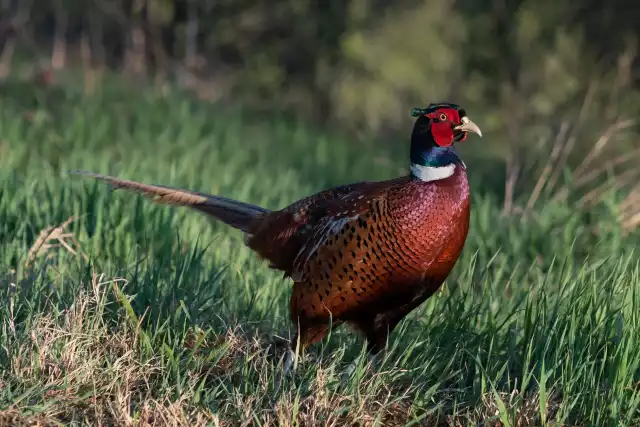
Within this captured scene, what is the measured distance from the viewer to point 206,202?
3.62 meters

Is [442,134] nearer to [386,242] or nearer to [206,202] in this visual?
[386,242]

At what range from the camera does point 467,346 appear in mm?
3146

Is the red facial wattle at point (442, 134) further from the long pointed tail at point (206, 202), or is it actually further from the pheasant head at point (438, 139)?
the long pointed tail at point (206, 202)

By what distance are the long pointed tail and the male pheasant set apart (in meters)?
0.42

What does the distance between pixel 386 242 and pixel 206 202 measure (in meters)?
1.01

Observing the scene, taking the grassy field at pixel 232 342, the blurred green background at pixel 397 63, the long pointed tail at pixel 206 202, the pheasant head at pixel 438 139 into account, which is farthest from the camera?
the blurred green background at pixel 397 63

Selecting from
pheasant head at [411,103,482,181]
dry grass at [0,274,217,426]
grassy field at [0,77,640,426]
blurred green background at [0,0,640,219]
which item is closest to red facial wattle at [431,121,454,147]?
pheasant head at [411,103,482,181]

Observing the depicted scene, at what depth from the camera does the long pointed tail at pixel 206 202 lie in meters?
3.59

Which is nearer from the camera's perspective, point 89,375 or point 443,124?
point 89,375

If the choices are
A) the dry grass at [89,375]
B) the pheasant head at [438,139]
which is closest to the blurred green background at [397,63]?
the pheasant head at [438,139]

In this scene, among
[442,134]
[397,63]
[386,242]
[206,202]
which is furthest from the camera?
[397,63]

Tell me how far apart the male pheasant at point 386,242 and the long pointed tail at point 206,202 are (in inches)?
16.6

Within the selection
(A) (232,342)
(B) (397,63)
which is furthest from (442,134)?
(B) (397,63)

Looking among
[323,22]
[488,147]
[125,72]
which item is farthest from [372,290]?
[125,72]
